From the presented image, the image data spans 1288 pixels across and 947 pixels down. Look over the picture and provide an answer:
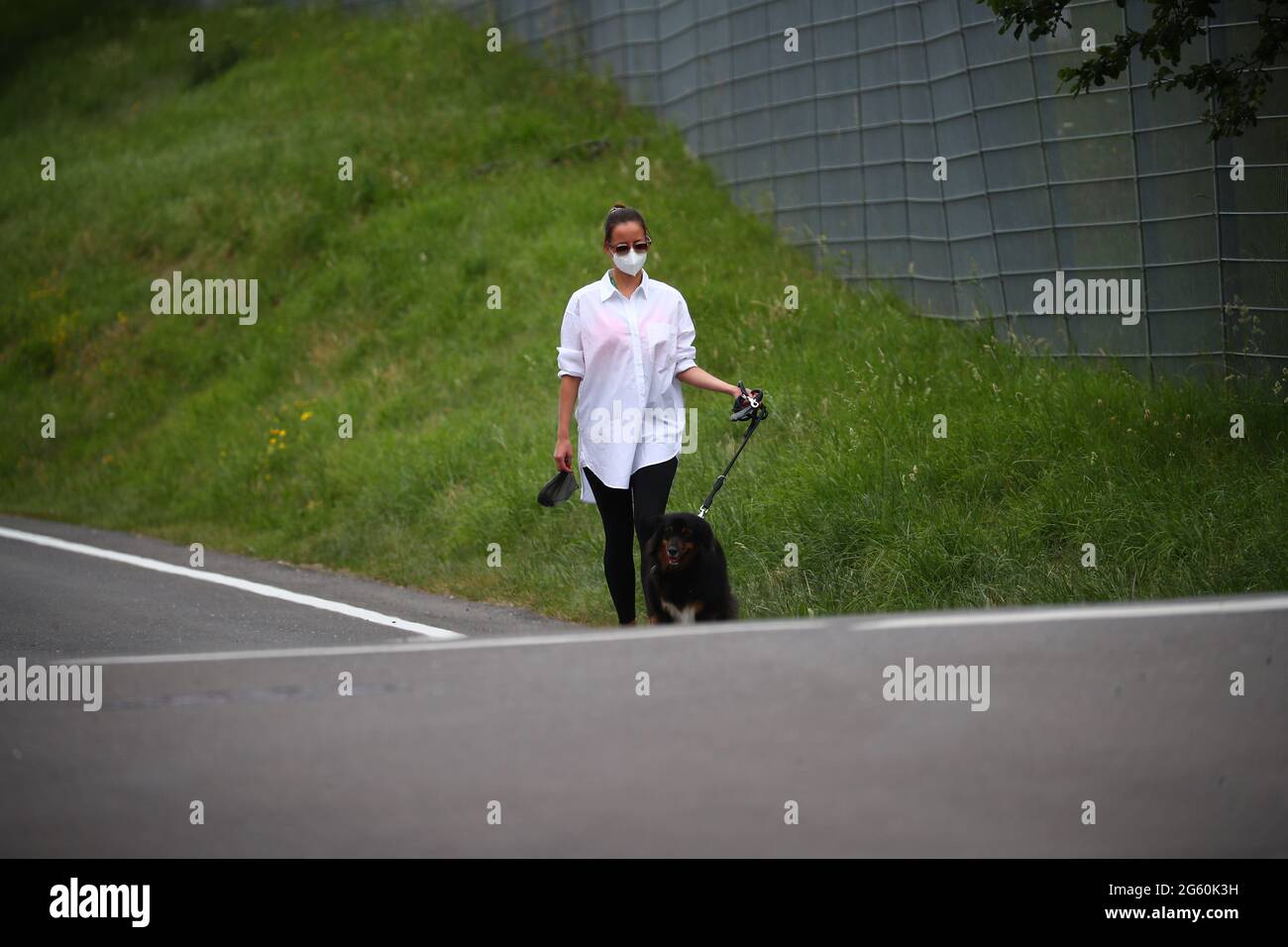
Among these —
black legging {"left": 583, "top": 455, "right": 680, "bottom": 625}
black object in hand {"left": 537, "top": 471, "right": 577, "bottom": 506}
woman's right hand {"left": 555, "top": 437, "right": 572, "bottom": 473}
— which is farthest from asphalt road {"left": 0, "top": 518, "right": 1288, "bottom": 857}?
black object in hand {"left": 537, "top": 471, "right": 577, "bottom": 506}

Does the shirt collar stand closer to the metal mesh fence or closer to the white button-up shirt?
the white button-up shirt

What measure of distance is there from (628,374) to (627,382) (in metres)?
0.04

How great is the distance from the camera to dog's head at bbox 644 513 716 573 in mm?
6793

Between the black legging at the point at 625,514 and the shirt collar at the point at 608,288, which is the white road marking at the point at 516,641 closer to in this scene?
the black legging at the point at 625,514

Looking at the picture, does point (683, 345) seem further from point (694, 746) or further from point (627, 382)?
point (694, 746)

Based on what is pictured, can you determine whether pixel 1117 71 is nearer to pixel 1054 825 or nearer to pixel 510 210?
pixel 1054 825

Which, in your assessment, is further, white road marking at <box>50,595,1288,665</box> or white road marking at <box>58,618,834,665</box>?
white road marking at <box>58,618,834,665</box>

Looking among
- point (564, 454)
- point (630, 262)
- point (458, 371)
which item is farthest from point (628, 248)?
point (458, 371)

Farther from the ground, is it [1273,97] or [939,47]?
[939,47]

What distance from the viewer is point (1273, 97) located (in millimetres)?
8836

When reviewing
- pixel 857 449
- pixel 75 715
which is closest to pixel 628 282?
pixel 857 449

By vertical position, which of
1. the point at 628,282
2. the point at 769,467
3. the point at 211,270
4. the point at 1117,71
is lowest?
the point at 769,467

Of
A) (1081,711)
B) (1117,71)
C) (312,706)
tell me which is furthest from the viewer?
(1117,71)

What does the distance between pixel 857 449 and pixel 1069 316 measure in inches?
92.3
